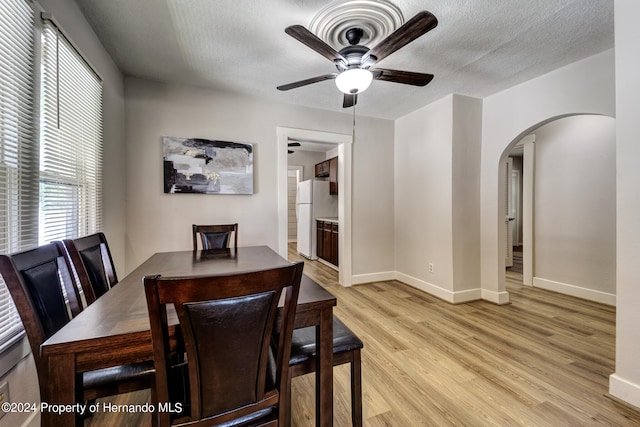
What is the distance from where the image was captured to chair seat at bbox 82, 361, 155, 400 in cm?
98

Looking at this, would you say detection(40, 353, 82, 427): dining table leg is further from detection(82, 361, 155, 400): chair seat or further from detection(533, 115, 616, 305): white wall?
detection(533, 115, 616, 305): white wall

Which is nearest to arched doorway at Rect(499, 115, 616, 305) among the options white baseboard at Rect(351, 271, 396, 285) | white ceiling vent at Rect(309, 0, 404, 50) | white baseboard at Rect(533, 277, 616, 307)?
white baseboard at Rect(533, 277, 616, 307)

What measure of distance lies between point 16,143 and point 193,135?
1.82 metres

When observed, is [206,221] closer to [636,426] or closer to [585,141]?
[636,426]

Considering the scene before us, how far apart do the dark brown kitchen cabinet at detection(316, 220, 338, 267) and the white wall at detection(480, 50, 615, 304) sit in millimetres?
2239

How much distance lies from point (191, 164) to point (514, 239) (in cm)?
722

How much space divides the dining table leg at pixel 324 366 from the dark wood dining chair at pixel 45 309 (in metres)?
0.66

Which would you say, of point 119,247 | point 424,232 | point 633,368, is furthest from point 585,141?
point 119,247

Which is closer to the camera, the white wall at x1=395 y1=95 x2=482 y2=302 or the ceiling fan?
the ceiling fan

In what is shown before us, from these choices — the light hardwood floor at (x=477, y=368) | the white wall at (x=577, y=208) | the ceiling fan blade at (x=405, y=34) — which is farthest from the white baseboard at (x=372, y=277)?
the ceiling fan blade at (x=405, y=34)

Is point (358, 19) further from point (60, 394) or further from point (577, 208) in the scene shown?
point (577, 208)

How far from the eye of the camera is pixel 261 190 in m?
3.26

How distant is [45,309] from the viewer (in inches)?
39.4

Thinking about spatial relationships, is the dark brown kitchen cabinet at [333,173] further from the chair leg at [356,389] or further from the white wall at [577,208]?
the chair leg at [356,389]
